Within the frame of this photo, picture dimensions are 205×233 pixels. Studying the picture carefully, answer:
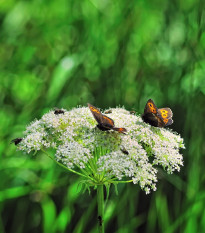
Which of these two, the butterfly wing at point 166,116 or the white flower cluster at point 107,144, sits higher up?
the butterfly wing at point 166,116

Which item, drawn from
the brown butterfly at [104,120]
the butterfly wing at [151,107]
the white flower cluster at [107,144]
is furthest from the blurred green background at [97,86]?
the brown butterfly at [104,120]

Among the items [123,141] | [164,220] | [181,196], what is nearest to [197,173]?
[181,196]

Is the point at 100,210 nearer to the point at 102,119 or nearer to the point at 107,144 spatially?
the point at 107,144

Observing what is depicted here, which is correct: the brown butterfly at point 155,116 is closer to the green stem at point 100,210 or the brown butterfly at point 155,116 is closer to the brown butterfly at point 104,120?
the brown butterfly at point 104,120

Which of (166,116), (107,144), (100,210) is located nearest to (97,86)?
(166,116)

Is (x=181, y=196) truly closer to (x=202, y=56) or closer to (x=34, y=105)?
(x=202, y=56)

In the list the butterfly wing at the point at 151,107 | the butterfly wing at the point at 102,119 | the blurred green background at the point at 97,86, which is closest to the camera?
the butterfly wing at the point at 102,119
